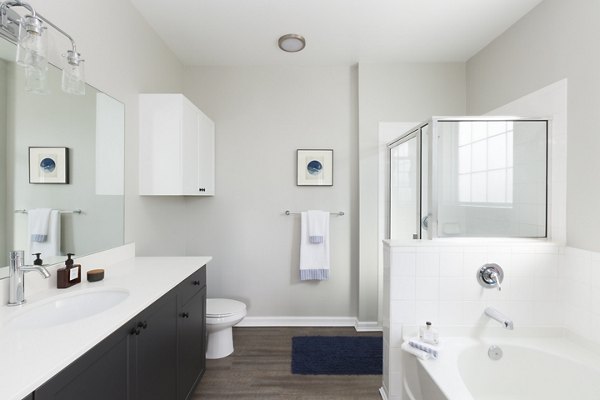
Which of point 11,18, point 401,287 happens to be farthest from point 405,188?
point 11,18

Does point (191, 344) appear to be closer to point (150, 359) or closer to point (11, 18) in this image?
point (150, 359)

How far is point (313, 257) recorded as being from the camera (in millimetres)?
2871

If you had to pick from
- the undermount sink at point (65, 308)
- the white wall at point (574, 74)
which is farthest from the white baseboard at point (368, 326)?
the undermount sink at point (65, 308)

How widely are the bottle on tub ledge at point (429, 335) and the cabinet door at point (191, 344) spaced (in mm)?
1308

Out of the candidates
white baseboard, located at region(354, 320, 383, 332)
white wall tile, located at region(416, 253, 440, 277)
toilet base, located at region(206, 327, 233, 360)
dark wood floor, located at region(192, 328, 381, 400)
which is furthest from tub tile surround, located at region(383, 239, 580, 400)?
toilet base, located at region(206, 327, 233, 360)

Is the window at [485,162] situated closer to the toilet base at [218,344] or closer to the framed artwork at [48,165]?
the toilet base at [218,344]

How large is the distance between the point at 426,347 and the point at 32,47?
84.1 inches

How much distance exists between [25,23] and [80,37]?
56 cm

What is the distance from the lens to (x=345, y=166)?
298 centimetres

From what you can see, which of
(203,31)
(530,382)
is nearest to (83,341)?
(530,382)

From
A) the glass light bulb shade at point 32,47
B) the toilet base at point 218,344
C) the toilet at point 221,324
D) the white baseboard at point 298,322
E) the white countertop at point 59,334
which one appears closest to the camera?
the white countertop at point 59,334

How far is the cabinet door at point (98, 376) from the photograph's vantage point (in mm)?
810

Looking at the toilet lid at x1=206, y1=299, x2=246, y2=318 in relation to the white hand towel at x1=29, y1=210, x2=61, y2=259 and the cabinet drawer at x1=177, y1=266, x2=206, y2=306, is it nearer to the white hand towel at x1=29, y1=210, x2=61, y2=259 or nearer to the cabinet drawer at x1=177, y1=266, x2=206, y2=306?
the cabinet drawer at x1=177, y1=266, x2=206, y2=306

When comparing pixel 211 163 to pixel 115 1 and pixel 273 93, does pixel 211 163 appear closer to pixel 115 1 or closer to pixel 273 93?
pixel 273 93
